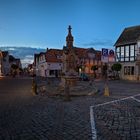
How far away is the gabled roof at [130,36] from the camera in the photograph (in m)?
44.4

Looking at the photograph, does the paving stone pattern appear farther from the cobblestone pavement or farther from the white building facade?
the white building facade

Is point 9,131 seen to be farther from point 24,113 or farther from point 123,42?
point 123,42

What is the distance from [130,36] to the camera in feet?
153

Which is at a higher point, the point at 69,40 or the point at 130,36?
the point at 130,36

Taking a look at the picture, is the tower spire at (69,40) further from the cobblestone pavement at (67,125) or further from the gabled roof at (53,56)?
the gabled roof at (53,56)

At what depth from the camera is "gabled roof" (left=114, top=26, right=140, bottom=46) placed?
4441cm

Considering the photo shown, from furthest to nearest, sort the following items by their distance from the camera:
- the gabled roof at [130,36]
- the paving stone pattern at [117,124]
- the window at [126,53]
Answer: the window at [126,53]
the gabled roof at [130,36]
the paving stone pattern at [117,124]

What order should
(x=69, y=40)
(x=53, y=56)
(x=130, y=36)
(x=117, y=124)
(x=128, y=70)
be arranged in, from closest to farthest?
(x=117, y=124) < (x=69, y=40) < (x=128, y=70) < (x=130, y=36) < (x=53, y=56)

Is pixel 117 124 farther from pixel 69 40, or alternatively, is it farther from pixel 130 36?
pixel 130 36

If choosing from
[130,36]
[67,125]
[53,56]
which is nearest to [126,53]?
[130,36]

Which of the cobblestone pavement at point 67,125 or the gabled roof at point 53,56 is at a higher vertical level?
the gabled roof at point 53,56

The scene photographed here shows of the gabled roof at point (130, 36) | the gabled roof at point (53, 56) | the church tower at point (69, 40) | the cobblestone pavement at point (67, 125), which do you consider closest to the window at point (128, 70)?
the gabled roof at point (130, 36)

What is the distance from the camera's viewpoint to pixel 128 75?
45.1 m

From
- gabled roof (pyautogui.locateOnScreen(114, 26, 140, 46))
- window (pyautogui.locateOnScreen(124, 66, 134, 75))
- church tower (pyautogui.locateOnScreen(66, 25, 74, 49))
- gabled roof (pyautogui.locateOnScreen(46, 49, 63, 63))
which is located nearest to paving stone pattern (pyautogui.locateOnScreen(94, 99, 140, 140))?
church tower (pyautogui.locateOnScreen(66, 25, 74, 49))
